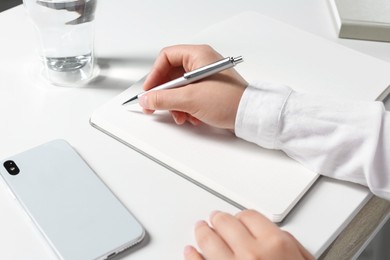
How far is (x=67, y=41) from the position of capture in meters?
0.77

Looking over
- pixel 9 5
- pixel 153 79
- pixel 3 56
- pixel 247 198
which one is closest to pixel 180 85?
pixel 153 79

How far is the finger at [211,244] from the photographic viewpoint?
1.74 ft

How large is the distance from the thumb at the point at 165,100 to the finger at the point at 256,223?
16 cm

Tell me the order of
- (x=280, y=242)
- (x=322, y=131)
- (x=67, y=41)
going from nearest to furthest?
(x=280, y=242) < (x=322, y=131) < (x=67, y=41)

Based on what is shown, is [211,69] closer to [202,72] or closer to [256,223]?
[202,72]

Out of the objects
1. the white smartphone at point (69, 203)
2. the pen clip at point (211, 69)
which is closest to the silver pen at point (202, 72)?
the pen clip at point (211, 69)

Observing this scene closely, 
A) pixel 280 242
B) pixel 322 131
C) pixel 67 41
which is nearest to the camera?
pixel 280 242

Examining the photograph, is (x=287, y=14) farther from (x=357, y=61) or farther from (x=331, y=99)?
(x=331, y=99)

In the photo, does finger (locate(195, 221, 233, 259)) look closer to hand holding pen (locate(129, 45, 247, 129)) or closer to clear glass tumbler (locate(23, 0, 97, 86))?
hand holding pen (locate(129, 45, 247, 129))

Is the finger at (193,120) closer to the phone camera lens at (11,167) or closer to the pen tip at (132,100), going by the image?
the pen tip at (132,100)

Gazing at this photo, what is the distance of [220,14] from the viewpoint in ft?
3.04

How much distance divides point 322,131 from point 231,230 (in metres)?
0.17

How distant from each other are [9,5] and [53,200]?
0.93 meters

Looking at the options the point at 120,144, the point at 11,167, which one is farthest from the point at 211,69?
the point at 11,167
